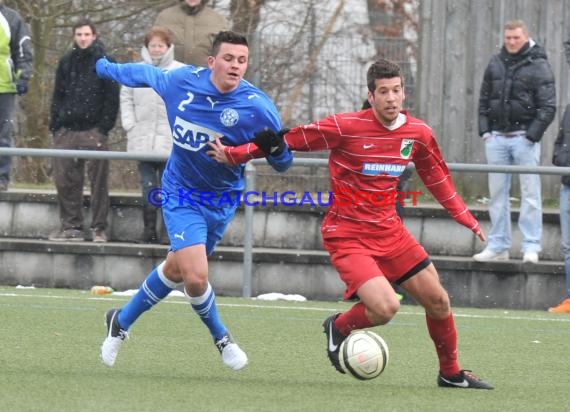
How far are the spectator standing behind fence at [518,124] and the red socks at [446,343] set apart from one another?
14.2 ft

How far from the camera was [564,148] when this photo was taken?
10.9m

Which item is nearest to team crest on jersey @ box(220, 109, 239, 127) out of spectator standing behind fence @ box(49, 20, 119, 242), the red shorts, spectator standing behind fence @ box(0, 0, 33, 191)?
the red shorts

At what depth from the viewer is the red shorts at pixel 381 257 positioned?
22.5 feet

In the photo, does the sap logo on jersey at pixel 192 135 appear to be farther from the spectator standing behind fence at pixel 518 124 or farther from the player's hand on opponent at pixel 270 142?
the spectator standing behind fence at pixel 518 124

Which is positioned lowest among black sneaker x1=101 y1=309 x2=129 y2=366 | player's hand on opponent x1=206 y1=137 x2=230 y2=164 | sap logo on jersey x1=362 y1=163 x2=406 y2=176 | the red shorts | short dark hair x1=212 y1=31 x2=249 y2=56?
black sneaker x1=101 y1=309 x2=129 y2=366

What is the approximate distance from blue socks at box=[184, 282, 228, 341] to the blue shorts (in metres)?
0.27

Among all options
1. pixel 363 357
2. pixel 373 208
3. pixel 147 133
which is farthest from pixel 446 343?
pixel 147 133

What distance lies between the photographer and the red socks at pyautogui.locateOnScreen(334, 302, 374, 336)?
22.6ft

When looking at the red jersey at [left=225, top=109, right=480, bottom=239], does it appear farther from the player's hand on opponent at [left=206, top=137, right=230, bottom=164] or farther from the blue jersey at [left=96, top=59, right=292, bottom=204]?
the blue jersey at [left=96, top=59, right=292, bottom=204]

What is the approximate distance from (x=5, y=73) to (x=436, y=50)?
4308mm

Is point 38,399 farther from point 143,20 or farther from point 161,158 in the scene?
point 143,20

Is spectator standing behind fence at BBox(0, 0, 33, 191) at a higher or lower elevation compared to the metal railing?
higher

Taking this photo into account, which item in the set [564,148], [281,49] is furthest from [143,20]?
[564,148]

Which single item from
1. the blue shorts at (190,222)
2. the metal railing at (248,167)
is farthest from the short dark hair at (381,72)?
the metal railing at (248,167)
